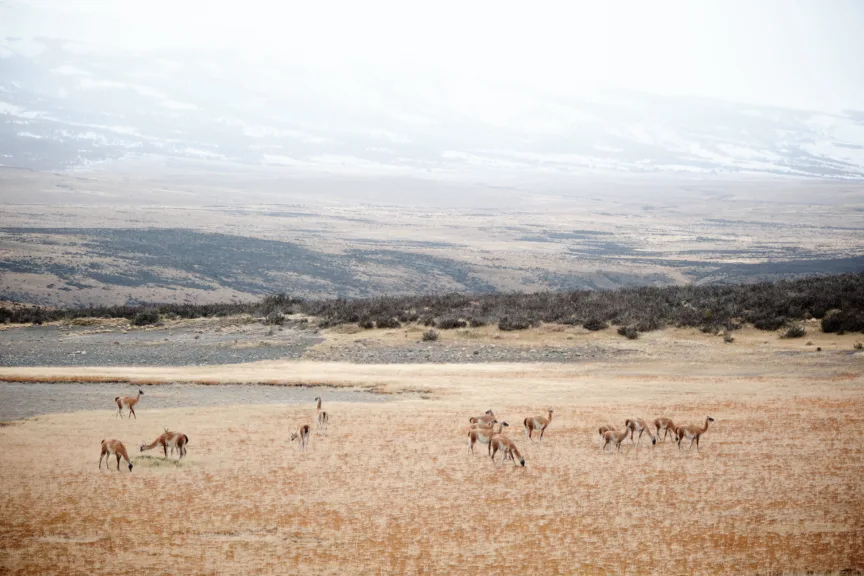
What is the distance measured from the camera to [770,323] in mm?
29688

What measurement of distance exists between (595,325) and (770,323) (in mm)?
6328

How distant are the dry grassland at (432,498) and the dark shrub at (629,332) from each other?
39.9 feet

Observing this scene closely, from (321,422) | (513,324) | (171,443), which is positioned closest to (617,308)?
(513,324)

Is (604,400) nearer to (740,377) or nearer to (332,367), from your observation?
(740,377)

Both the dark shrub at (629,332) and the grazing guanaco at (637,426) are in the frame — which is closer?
the grazing guanaco at (637,426)

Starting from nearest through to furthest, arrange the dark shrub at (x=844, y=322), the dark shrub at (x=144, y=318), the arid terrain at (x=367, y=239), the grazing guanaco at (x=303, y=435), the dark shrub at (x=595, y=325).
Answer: the grazing guanaco at (x=303, y=435)
the dark shrub at (x=844, y=322)
the dark shrub at (x=595, y=325)
the dark shrub at (x=144, y=318)
the arid terrain at (x=367, y=239)

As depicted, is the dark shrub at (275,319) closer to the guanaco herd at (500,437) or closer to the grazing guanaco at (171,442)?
the guanaco herd at (500,437)

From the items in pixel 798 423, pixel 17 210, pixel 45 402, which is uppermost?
pixel 17 210

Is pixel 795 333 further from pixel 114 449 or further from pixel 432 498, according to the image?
pixel 114 449

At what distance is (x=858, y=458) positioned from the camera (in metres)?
13.1

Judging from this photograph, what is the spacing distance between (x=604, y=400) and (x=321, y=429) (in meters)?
7.53

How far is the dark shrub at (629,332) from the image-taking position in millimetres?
30344

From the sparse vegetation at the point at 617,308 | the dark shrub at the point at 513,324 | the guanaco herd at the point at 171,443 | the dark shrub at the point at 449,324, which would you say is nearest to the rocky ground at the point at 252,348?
the dark shrub at the point at 449,324

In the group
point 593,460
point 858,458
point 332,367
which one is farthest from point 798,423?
point 332,367
